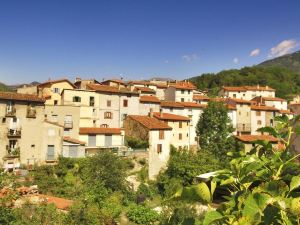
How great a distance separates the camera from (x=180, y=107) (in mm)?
55719

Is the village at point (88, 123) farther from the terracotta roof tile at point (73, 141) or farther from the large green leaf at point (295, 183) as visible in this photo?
the large green leaf at point (295, 183)

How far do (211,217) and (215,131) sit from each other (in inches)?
1968

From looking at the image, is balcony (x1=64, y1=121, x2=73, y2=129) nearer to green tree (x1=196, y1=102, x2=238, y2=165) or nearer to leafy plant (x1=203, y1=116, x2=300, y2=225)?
green tree (x1=196, y1=102, x2=238, y2=165)

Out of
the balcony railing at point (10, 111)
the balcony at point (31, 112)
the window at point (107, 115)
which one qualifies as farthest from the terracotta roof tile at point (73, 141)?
the window at point (107, 115)

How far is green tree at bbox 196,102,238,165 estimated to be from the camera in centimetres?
4926

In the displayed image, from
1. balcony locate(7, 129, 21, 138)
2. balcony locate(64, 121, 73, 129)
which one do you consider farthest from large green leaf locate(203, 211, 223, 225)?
balcony locate(64, 121, 73, 129)

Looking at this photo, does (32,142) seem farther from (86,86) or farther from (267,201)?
(267,201)

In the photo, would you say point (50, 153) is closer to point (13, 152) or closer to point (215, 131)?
point (13, 152)

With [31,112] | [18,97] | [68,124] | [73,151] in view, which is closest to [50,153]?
[73,151]

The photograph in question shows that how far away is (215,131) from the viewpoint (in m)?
51.1

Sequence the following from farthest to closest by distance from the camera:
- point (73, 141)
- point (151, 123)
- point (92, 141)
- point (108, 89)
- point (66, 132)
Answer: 1. point (108, 89)
2. point (151, 123)
3. point (92, 141)
4. point (66, 132)
5. point (73, 141)

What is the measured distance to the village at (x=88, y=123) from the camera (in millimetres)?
36438

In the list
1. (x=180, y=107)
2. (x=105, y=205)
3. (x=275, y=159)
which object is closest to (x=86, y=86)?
(x=180, y=107)

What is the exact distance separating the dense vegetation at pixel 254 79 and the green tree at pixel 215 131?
69.8 meters
